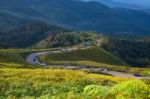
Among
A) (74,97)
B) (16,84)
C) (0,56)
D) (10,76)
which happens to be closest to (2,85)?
(16,84)

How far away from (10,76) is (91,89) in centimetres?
1341

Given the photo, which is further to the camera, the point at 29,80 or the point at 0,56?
the point at 0,56

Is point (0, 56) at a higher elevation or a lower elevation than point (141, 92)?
lower

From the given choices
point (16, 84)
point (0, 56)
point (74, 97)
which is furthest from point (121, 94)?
point (0, 56)

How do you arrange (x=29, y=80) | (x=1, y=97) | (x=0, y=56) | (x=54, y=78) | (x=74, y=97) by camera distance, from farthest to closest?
(x=0, y=56) < (x=54, y=78) < (x=29, y=80) < (x=1, y=97) < (x=74, y=97)

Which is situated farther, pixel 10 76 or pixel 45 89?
pixel 10 76

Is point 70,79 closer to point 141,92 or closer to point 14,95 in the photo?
point 14,95

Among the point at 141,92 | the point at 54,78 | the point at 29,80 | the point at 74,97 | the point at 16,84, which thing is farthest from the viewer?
the point at 54,78

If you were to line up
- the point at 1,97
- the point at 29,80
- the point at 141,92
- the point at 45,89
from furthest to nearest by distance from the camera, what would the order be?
the point at 29,80, the point at 45,89, the point at 1,97, the point at 141,92

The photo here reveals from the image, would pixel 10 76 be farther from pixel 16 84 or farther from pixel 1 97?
pixel 1 97

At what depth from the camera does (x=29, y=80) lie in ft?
107

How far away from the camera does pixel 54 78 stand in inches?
1372

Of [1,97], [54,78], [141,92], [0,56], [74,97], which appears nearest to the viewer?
[141,92]

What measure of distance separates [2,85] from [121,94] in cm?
1137
